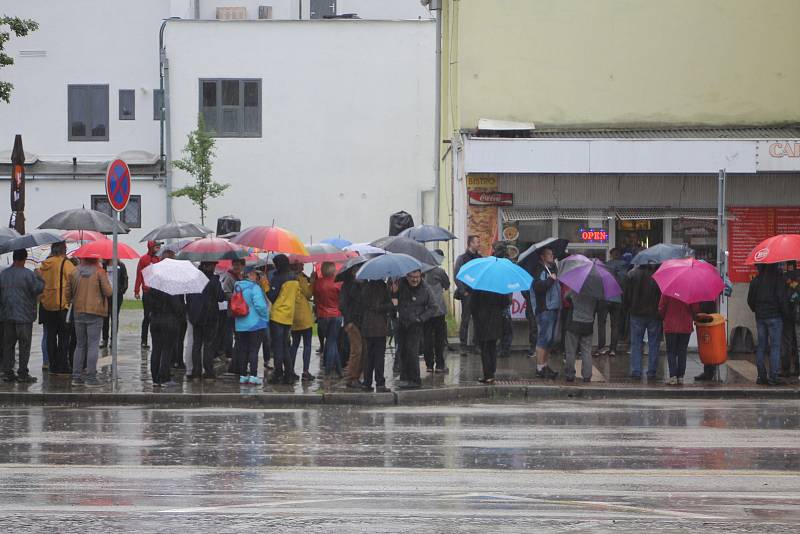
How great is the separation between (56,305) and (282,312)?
3.43m

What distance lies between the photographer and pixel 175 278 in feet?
55.7

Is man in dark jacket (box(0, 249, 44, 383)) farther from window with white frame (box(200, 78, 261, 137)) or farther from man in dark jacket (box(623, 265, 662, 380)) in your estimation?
window with white frame (box(200, 78, 261, 137))

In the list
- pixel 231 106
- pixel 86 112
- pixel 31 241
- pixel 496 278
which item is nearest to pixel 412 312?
pixel 496 278

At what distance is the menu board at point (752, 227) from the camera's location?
2327 centimetres

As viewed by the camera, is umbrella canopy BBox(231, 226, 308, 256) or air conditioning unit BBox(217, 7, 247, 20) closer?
umbrella canopy BBox(231, 226, 308, 256)

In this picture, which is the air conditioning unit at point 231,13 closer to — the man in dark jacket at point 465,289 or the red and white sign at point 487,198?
the red and white sign at point 487,198

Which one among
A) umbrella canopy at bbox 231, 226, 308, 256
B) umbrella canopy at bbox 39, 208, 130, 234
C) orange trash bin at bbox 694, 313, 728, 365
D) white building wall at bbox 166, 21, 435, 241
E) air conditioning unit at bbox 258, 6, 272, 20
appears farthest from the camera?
air conditioning unit at bbox 258, 6, 272, 20

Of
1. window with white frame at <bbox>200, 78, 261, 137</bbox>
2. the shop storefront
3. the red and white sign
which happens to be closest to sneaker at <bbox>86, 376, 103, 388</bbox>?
the shop storefront

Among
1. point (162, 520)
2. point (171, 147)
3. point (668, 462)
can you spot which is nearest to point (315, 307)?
point (668, 462)

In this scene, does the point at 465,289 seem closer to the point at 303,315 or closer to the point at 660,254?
the point at 660,254

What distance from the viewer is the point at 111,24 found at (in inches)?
1729

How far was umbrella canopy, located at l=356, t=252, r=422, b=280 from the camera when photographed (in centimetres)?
1655

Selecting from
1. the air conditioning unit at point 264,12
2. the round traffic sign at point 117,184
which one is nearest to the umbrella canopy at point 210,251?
the round traffic sign at point 117,184

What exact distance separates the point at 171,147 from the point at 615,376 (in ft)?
83.1
